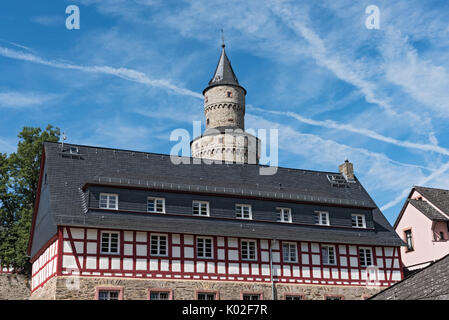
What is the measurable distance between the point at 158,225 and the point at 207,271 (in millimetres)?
3355

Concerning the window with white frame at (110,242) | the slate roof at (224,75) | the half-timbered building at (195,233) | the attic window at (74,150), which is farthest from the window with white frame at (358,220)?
the slate roof at (224,75)

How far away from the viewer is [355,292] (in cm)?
3312

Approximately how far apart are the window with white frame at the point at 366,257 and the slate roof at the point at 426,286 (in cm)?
2527

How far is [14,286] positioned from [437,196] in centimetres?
3093

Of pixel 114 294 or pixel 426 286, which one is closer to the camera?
pixel 426 286

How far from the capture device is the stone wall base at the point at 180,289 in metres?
27.3

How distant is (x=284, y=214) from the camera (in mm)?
34750

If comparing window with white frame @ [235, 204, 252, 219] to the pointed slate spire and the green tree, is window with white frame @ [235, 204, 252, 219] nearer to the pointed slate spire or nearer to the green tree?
the green tree

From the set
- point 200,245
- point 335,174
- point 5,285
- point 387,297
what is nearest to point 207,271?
point 200,245

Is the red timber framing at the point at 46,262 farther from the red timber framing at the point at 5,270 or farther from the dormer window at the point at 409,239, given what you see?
the dormer window at the point at 409,239

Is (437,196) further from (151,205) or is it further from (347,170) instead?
(151,205)

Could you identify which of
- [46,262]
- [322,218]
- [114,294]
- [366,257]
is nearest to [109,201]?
[46,262]
